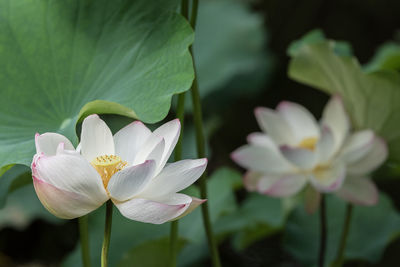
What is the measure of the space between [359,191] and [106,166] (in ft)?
1.39

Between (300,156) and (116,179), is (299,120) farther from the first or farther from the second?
(116,179)

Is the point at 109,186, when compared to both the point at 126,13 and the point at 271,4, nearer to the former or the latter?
the point at 126,13

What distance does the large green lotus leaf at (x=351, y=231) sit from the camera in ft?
3.18

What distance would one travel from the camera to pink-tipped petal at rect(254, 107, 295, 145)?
2.68 feet

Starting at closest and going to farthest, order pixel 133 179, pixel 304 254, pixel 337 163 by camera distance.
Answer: pixel 133 179 → pixel 337 163 → pixel 304 254

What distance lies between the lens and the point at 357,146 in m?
0.77

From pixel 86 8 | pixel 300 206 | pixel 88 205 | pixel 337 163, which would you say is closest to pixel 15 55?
pixel 86 8

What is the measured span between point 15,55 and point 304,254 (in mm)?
586

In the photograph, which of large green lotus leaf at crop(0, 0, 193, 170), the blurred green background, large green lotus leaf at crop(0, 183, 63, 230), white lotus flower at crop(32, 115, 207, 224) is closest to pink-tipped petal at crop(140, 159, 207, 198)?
white lotus flower at crop(32, 115, 207, 224)

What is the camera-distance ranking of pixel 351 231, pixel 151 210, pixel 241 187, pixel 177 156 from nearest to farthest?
pixel 151 210
pixel 177 156
pixel 351 231
pixel 241 187

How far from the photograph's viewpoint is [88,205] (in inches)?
17.6

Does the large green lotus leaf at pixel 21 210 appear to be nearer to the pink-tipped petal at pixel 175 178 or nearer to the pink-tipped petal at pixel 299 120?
the pink-tipped petal at pixel 299 120

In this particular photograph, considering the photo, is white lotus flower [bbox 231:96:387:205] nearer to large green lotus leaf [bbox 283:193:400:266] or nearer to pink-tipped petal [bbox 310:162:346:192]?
pink-tipped petal [bbox 310:162:346:192]

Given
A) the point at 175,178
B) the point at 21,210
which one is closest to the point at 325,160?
the point at 175,178
